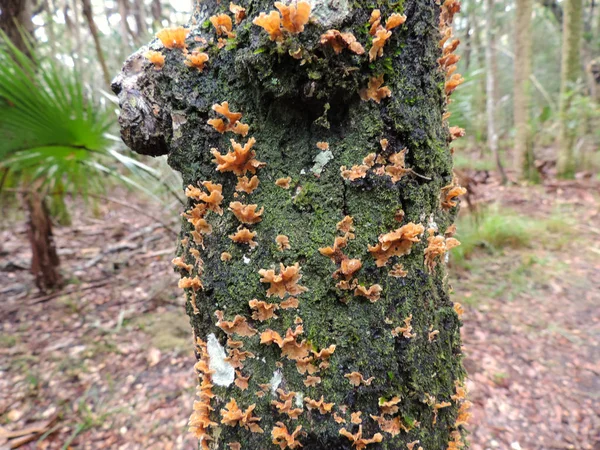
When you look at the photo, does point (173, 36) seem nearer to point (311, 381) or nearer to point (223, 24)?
point (223, 24)

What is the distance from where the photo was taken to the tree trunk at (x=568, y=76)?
25.4 feet

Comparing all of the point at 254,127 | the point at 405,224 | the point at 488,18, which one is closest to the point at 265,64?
the point at 254,127

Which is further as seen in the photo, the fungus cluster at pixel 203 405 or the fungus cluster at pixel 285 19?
the fungus cluster at pixel 203 405

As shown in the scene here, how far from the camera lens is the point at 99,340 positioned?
351 centimetres

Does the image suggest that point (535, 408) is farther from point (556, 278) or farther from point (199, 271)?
point (199, 271)

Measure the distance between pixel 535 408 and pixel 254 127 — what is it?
289 centimetres

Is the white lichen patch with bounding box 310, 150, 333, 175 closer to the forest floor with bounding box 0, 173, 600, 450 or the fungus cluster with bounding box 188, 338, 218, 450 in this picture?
the fungus cluster with bounding box 188, 338, 218, 450

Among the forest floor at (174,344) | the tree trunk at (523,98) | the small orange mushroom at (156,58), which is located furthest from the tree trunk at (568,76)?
the small orange mushroom at (156,58)

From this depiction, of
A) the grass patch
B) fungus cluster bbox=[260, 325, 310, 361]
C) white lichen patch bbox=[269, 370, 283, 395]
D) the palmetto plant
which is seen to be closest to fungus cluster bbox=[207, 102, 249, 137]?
fungus cluster bbox=[260, 325, 310, 361]

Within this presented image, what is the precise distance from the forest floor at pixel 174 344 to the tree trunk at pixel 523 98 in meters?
2.65

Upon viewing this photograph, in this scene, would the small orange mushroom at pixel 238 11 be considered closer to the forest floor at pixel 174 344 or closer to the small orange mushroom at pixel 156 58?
the small orange mushroom at pixel 156 58

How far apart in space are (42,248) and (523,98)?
8.96 m

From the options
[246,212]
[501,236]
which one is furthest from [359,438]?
[501,236]

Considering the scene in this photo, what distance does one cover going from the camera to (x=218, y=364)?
1.21 m
